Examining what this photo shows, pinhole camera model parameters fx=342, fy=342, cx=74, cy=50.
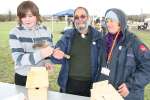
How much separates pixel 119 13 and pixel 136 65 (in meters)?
0.38

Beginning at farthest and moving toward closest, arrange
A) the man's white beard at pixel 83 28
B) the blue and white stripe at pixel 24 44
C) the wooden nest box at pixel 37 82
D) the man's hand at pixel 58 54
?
the man's white beard at pixel 83 28
the man's hand at pixel 58 54
the blue and white stripe at pixel 24 44
the wooden nest box at pixel 37 82

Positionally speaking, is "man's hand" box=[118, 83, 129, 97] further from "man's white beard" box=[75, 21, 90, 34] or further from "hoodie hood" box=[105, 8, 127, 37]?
"man's white beard" box=[75, 21, 90, 34]

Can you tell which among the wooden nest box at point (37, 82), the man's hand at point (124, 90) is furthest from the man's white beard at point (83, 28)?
the wooden nest box at point (37, 82)

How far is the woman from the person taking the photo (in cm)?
232

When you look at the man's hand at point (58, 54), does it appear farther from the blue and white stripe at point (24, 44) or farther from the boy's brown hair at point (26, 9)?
the boy's brown hair at point (26, 9)

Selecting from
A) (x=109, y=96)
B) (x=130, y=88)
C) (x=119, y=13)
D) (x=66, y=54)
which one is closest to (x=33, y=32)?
(x=66, y=54)

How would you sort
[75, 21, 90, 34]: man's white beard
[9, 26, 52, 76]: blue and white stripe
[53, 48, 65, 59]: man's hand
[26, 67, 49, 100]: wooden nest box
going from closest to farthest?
[26, 67, 49, 100]: wooden nest box
[9, 26, 52, 76]: blue and white stripe
[53, 48, 65, 59]: man's hand
[75, 21, 90, 34]: man's white beard

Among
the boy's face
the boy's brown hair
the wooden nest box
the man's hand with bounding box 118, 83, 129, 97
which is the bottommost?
the man's hand with bounding box 118, 83, 129, 97

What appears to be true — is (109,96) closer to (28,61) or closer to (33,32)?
(28,61)

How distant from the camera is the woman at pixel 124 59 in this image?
2322mm

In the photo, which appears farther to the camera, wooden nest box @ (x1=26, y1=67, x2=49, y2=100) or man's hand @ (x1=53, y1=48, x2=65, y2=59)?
man's hand @ (x1=53, y1=48, x2=65, y2=59)

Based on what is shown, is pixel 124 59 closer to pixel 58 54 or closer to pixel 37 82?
pixel 58 54

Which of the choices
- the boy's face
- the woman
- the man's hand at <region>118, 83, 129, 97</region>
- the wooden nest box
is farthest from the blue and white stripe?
the man's hand at <region>118, 83, 129, 97</region>

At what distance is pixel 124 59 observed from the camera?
7.64ft
